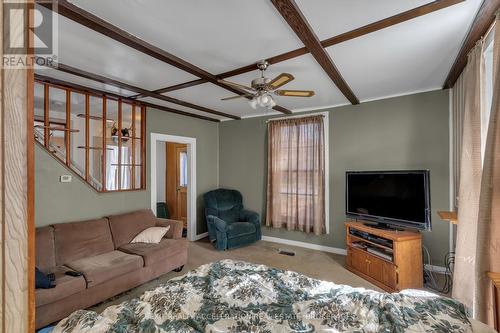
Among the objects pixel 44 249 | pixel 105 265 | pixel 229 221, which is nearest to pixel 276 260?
pixel 229 221

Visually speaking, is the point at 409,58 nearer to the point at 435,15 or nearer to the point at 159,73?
the point at 435,15

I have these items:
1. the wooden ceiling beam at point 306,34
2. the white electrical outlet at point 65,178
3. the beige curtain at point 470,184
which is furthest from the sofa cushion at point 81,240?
the beige curtain at point 470,184

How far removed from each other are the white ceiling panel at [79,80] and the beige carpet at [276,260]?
269 centimetres

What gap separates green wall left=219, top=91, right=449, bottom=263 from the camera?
3390 millimetres

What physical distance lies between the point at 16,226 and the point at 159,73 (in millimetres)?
2690

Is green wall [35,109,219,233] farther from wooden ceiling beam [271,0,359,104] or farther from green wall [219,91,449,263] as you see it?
wooden ceiling beam [271,0,359,104]

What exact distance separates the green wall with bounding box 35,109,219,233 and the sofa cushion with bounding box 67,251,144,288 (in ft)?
2.42

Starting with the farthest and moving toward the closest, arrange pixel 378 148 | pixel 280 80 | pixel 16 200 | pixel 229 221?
pixel 229 221 → pixel 378 148 → pixel 280 80 → pixel 16 200

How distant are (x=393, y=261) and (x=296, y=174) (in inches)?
84.6

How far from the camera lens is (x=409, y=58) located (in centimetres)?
247

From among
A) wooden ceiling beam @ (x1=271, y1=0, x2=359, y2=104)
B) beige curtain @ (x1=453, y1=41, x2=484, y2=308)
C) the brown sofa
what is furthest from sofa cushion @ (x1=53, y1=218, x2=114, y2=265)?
beige curtain @ (x1=453, y1=41, x2=484, y2=308)

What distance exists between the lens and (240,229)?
441 cm

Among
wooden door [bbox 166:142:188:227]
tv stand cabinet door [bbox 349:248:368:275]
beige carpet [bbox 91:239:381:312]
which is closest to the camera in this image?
beige carpet [bbox 91:239:381:312]

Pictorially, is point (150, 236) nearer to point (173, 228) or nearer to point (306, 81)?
point (173, 228)
